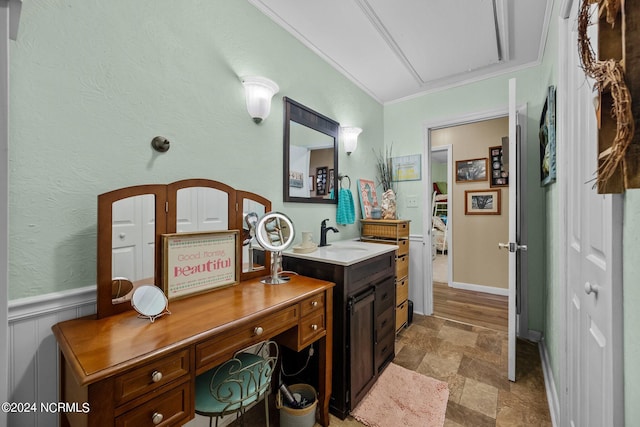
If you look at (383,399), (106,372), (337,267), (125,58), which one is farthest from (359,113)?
(106,372)

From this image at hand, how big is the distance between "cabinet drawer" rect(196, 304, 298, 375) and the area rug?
88 cm

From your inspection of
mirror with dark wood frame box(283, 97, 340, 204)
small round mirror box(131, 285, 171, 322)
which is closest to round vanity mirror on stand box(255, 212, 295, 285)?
mirror with dark wood frame box(283, 97, 340, 204)

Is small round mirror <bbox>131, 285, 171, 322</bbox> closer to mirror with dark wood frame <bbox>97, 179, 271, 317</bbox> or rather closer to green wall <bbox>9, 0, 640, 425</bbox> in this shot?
mirror with dark wood frame <bbox>97, 179, 271, 317</bbox>

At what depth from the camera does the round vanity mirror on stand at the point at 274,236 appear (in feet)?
4.80

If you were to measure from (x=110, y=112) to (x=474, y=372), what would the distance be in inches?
108

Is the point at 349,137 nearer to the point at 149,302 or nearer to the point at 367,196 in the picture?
the point at 367,196

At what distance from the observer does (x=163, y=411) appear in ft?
2.71

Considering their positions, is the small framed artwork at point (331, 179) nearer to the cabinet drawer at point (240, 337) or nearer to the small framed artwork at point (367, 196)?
the small framed artwork at point (367, 196)

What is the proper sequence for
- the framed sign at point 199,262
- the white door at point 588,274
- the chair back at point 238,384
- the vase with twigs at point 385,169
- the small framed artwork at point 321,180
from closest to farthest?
the white door at point 588,274 → the chair back at point 238,384 → the framed sign at point 199,262 → the small framed artwork at point 321,180 → the vase with twigs at point 385,169

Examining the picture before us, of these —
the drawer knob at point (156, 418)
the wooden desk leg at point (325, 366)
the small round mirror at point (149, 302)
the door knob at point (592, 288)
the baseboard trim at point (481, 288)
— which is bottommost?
the baseboard trim at point (481, 288)

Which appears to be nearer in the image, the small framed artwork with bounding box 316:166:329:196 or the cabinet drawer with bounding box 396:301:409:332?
the small framed artwork with bounding box 316:166:329:196

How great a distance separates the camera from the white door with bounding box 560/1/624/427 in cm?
67

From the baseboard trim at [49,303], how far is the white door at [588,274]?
1.73 meters

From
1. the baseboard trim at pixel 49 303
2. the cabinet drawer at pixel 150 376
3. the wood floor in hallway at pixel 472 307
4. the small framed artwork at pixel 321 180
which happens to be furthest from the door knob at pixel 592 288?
the wood floor in hallway at pixel 472 307
